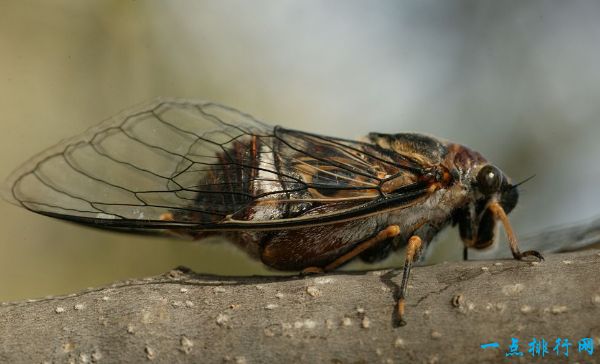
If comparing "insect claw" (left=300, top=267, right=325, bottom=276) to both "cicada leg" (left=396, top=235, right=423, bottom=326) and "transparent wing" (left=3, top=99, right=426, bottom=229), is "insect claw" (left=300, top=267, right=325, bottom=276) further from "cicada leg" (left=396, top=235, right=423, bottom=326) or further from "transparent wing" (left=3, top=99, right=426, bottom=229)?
"cicada leg" (left=396, top=235, right=423, bottom=326)

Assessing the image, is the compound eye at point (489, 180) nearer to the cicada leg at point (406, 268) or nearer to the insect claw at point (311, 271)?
the cicada leg at point (406, 268)

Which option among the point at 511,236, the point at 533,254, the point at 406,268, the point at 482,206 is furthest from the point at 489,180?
the point at 406,268

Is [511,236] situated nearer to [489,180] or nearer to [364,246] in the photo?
[489,180]

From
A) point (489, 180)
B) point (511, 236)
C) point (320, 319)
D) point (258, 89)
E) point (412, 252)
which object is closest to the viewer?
point (320, 319)

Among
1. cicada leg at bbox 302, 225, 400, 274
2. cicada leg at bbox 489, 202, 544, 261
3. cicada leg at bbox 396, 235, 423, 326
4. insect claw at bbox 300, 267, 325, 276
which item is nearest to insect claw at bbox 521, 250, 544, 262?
A: cicada leg at bbox 489, 202, 544, 261

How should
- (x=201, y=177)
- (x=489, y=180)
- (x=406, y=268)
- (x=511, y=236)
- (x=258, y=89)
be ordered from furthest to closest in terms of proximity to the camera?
(x=258, y=89) < (x=489, y=180) < (x=201, y=177) < (x=511, y=236) < (x=406, y=268)

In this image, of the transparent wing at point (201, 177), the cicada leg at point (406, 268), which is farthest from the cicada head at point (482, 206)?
the cicada leg at point (406, 268)
